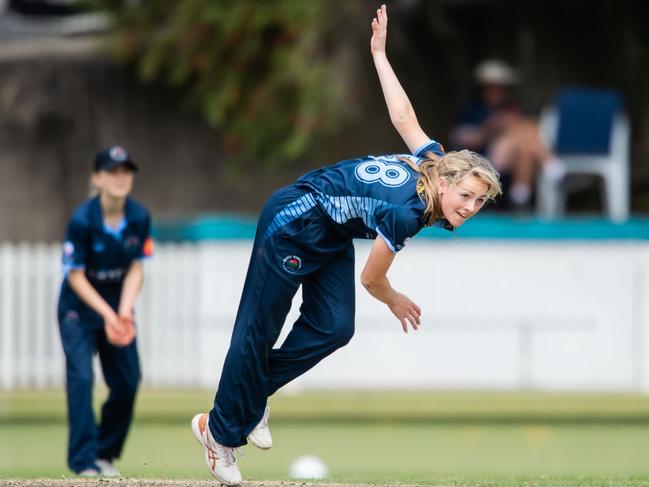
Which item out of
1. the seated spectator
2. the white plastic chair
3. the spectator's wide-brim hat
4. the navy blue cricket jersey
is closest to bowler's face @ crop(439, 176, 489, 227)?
the navy blue cricket jersey

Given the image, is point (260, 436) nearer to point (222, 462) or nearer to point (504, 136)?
point (222, 462)

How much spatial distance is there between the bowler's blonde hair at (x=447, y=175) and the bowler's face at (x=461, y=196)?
0.06ft

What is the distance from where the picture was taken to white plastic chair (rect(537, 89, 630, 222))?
13.8m

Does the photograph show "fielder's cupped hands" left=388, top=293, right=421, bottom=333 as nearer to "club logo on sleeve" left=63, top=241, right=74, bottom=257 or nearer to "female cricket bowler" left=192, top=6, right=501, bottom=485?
"female cricket bowler" left=192, top=6, right=501, bottom=485

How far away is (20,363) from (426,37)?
657 cm

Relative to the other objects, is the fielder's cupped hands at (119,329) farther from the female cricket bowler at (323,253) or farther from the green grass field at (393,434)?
the female cricket bowler at (323,253)

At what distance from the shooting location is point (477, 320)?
12039 mm

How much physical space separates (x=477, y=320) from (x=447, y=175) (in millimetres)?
6555

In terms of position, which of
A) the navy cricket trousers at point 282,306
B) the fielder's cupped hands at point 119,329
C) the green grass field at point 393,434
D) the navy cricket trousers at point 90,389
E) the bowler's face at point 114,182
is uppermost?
the bowler's face at point 114,182

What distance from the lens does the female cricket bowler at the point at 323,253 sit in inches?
221

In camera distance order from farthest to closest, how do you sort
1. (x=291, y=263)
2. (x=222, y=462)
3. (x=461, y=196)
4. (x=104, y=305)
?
(x=104, y=305) < (x=222, y=462) < (x=291, y=263) < (x=461, y=196)

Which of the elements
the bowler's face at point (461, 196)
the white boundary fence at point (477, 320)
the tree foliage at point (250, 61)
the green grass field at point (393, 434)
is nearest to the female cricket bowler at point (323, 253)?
the bowler's face at point (461, 196)

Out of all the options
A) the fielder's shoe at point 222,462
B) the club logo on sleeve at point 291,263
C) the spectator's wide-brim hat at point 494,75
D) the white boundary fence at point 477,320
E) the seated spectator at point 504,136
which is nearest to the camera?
the club logo on sleeve at point 291,263

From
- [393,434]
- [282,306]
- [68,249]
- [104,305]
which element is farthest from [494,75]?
[282,306]
